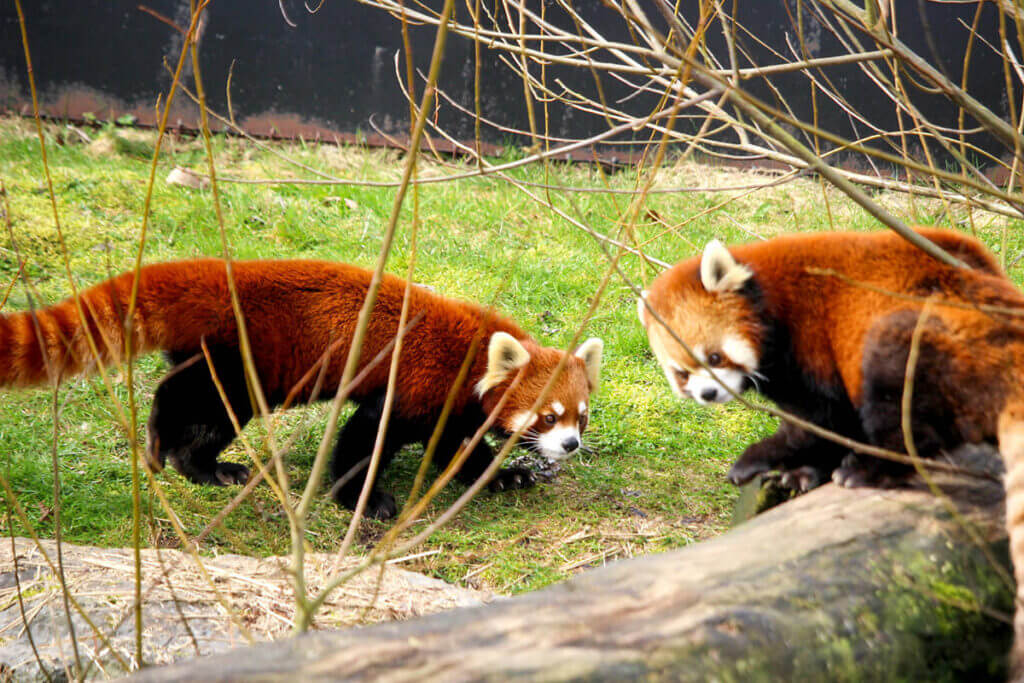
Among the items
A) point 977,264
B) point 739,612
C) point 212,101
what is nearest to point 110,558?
point 739,612

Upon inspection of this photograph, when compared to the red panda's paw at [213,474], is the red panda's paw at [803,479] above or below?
above

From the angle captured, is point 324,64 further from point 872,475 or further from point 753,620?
point 753,620

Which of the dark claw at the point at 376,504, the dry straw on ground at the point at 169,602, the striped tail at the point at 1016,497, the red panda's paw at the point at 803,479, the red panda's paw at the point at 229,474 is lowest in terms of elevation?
the red panda's paw at the point at 229,474

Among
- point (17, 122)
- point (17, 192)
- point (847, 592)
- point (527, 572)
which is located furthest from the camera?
point (17, 122)

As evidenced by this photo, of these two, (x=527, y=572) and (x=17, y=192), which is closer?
(x=527, y=572)

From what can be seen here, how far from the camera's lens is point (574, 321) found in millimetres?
4867

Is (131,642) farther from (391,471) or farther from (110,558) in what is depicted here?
(391,471)

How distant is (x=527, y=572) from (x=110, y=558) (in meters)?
1.34

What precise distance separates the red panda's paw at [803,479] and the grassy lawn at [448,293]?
2.21 ft

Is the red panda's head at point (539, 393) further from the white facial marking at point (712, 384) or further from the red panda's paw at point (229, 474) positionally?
the red panda's paw at point (229, 474)

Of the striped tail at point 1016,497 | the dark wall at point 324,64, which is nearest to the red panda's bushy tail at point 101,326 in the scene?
the striped tail at point 1016,497

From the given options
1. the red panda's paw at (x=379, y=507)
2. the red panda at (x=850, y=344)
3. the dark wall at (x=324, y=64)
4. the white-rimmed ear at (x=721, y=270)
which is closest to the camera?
the red panda at (x=850, y=344)

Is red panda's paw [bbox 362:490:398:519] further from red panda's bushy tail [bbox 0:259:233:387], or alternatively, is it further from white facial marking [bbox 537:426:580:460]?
red panda's bushy tail [bbox 0:259:233:387]

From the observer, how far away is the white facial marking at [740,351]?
2531mm
